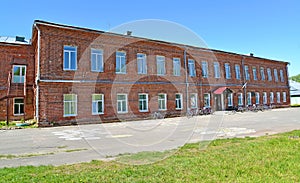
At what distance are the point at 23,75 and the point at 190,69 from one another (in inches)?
578

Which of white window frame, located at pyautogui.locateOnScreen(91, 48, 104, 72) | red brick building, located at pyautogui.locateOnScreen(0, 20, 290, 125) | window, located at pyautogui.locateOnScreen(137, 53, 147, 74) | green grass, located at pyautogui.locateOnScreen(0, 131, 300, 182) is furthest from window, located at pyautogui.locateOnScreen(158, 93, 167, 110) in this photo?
green grass, located at pyautogui.locateOnScreen(0, 131, 300, 182)

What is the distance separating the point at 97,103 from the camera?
1670 cm

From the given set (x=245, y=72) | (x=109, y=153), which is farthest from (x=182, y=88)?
(x=109, y=153)

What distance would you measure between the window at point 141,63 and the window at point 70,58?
5.34m

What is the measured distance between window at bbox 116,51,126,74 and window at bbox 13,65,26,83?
738 cm

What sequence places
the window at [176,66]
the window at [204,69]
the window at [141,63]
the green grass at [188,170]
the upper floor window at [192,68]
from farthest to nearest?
1. the window at [204,69]
2. the upper floor window at [192,68]
3. the window at [176,66]
4. the window at [141,63]
5. the green grass at [188,170]

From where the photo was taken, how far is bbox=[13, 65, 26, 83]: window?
58.8 ft

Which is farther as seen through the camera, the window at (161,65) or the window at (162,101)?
the window at (161,65)

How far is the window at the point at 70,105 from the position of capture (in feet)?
50.4

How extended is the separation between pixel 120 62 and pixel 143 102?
3751 mm

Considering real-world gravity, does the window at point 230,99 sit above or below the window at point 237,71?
below

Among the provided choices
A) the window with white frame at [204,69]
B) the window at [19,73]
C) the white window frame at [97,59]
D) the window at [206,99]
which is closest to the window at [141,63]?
the white window frame at [97,59]

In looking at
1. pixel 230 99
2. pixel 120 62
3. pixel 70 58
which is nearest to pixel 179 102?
pixel 120 62

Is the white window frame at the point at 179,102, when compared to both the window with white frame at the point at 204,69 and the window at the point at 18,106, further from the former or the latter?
the window at the point at 18,106
